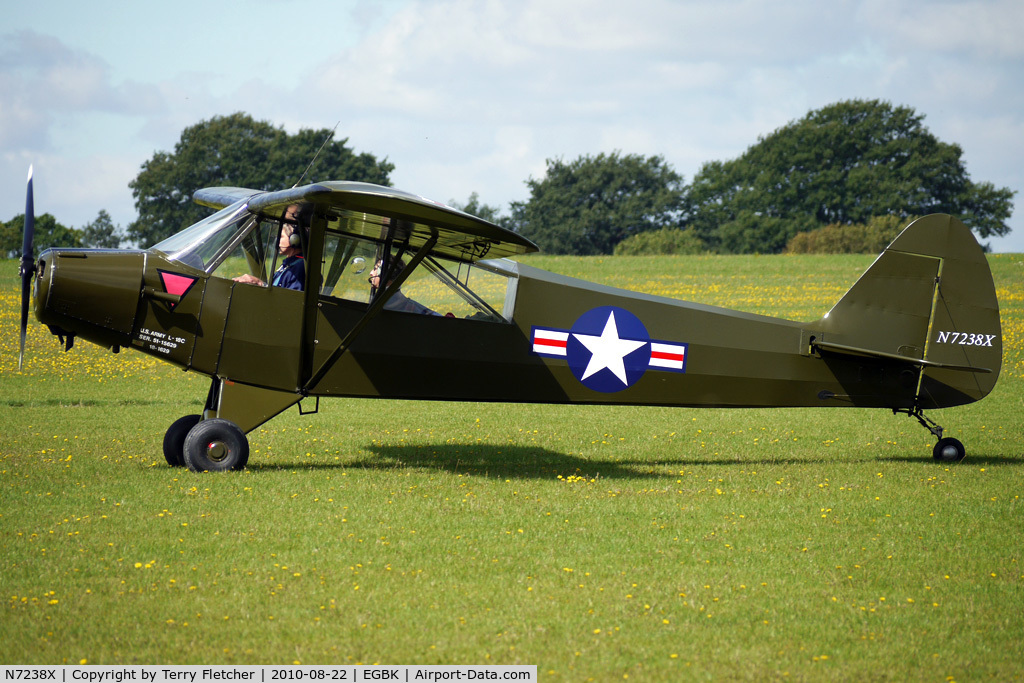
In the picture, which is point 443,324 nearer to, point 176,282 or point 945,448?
point 176,282

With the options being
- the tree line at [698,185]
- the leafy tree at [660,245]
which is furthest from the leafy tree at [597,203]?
the leafy tree at [660,245]

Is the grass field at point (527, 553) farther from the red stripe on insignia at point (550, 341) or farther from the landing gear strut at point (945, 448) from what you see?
the red stripe on insignia at point (550, 341)

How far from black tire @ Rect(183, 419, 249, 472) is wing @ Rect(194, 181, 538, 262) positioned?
7.44 ft

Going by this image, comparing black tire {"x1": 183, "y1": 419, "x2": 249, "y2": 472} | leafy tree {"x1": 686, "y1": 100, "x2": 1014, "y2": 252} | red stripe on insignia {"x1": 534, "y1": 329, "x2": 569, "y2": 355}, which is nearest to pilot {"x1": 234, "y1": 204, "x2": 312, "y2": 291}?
black tire {"x1": 183, "y1": 419, "x2": 249, "y2": 472}

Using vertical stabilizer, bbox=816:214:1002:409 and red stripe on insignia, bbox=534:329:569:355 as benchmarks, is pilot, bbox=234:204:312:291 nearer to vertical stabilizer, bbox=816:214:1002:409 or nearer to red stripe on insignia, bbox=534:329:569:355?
red stripe on insignia, bbox=534:329:569:355

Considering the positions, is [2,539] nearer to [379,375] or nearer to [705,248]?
[379,375]

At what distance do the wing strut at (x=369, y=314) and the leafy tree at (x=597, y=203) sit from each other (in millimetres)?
69704


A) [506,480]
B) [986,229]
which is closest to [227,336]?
[506,480]

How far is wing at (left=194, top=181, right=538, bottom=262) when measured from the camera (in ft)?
24.9

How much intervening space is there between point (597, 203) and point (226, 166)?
111ft

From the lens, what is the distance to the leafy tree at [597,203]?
7994 centimetres

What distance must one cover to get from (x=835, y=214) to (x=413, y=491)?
7242cm

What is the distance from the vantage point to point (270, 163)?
2751 inches

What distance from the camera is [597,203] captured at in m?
81.9
